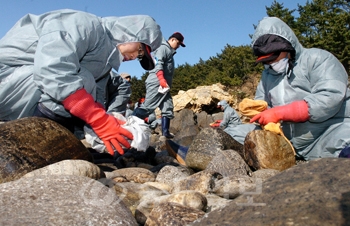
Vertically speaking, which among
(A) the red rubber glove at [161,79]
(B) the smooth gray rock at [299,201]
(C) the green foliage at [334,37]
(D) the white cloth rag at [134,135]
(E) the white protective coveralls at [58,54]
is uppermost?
(C) the green foliage at [334,37]

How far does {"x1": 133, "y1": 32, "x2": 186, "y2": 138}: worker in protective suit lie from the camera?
8180 mm

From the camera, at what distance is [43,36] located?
9.92ft

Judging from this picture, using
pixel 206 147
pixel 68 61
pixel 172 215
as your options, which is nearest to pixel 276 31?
pixel 206 147

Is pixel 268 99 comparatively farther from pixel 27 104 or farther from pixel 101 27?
pixel 27 104

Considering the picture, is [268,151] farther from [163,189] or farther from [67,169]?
[67,169]

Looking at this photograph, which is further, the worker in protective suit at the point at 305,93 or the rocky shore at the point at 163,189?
the worker in protective suit at the point at 305,93

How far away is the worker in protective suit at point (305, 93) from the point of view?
12.9 ft

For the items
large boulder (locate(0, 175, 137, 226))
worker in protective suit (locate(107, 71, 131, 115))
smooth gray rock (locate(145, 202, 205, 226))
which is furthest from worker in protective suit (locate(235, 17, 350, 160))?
large boulder (locate(0, 175, 137, 226))

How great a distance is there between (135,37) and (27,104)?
122cm

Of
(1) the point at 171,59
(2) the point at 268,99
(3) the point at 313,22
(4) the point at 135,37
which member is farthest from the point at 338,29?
(4) the point at 135,37

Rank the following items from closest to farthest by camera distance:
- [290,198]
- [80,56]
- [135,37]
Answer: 1. [290,198]
2. [80,56]
3. [135,37]

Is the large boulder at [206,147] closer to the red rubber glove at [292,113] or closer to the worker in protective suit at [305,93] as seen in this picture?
the worker in protective suit at [305,93]

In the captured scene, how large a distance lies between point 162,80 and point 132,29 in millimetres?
4680

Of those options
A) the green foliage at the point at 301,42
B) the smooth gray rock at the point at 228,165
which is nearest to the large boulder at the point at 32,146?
the smooth gray rock at the point at 228,165
